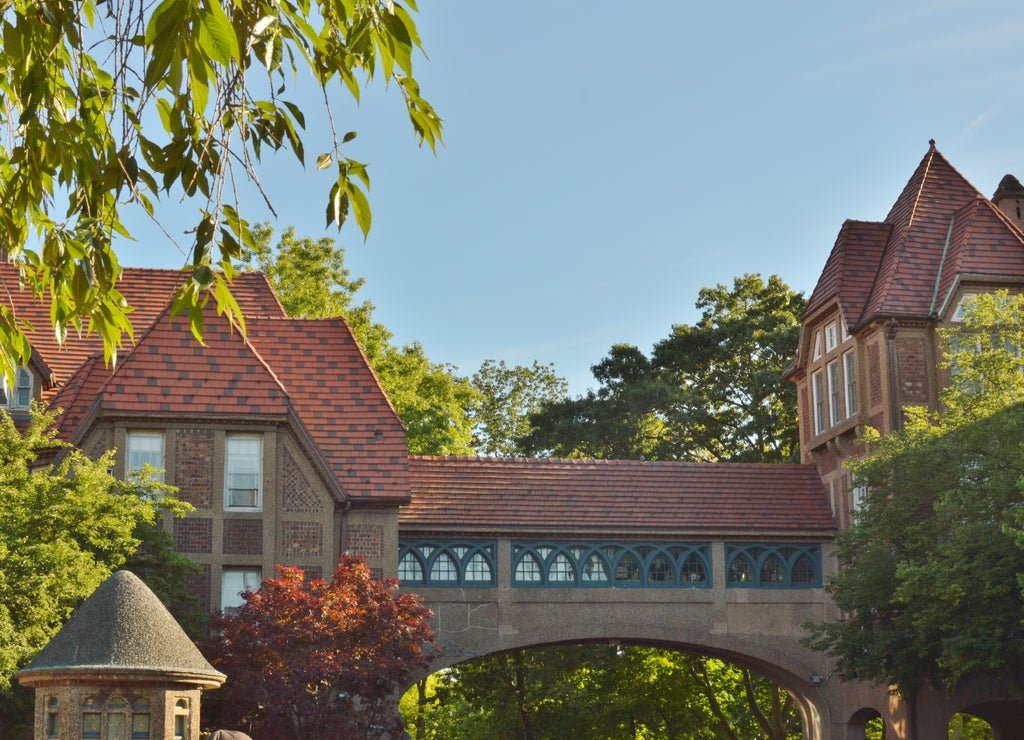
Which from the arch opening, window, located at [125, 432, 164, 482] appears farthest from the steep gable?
the arch opening

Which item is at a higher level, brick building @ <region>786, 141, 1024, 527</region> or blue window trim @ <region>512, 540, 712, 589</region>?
brick building @ <region>786, 141, 1024, 527</region>

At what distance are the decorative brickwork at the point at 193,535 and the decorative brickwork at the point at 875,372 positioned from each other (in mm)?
12832

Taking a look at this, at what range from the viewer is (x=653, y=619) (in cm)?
2886

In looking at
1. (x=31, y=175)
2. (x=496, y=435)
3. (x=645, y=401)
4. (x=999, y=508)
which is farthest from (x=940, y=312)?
(x=496, y=435)

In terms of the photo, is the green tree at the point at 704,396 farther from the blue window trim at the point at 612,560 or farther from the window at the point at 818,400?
the blue window trim at the point at 612,560

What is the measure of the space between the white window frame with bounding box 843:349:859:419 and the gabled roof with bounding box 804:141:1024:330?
2.67 feet

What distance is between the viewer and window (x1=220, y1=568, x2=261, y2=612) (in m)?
25.8

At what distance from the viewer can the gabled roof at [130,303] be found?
1183 inches

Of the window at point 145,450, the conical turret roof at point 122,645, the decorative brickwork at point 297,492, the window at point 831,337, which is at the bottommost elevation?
the conical turret roof at point 122,645

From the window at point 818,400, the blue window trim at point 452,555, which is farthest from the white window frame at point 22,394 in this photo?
the window at point 818,400

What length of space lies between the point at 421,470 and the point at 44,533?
917 centimetres

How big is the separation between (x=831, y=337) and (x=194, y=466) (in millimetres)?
13531

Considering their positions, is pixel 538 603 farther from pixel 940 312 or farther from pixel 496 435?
pixel 496 435

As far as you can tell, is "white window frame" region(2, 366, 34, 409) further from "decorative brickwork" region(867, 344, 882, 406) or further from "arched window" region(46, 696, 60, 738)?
"decorative brickwork" region(867, 344, 882, 406)
